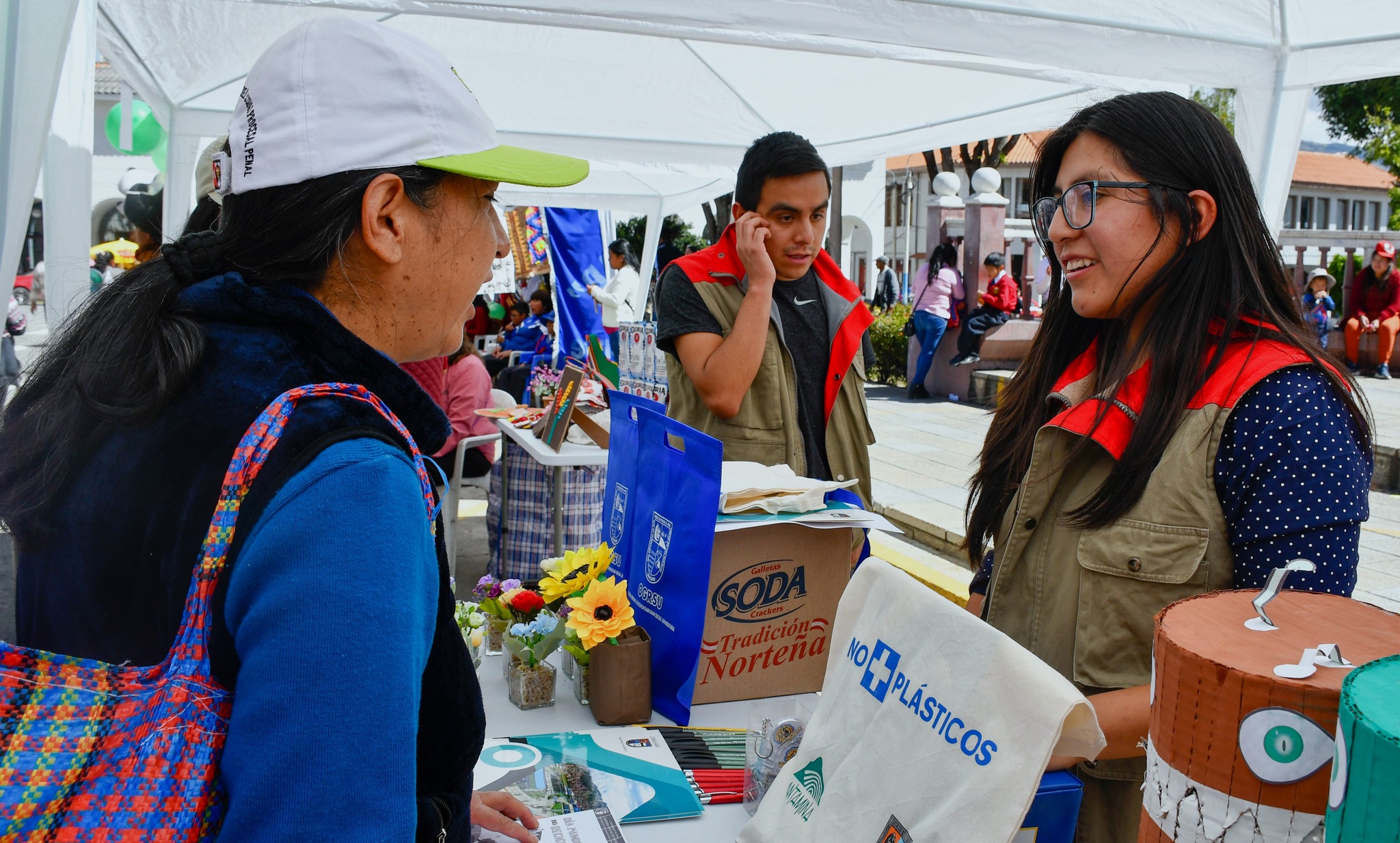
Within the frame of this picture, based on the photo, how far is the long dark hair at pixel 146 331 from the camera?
0.86 metres

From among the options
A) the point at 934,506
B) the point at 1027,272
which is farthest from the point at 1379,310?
the point at 934,506

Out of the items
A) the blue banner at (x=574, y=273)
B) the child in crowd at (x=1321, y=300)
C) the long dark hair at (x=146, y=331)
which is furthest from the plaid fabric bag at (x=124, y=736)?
the child in crowd at (x=1321, y=300)

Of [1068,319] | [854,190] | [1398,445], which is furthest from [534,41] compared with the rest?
[854,190]

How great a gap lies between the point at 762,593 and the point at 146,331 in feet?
3.98

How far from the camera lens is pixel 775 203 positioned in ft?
9.34

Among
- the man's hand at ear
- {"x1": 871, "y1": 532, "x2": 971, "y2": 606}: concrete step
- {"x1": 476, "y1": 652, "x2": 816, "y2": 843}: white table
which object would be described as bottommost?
{"x1": 871, "y1": 532, "x2": 971, "y2": 606}: concrete step

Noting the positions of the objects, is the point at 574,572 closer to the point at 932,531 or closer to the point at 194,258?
the point at 194,258

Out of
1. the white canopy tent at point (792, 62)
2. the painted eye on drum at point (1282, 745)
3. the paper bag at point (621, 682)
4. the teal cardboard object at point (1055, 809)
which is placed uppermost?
the white canopy tent at point (792, 62)

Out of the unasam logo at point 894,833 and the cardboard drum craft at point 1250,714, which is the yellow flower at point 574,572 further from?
the cardboard drum craft at point 1250,714

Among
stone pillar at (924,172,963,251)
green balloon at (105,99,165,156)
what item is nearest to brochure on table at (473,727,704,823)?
green balloon at (105,99,165,156)

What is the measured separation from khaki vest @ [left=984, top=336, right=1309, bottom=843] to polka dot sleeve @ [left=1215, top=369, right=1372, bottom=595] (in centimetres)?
3

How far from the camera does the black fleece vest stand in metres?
0.81

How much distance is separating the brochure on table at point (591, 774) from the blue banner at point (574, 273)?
344 inches

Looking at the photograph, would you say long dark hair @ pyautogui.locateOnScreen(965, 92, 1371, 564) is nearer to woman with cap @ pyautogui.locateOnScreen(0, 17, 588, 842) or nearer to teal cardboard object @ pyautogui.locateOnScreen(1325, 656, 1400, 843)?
teal cardboard object @ pyautogui.locateOnScreen(1325, 656, 1400, 843)
